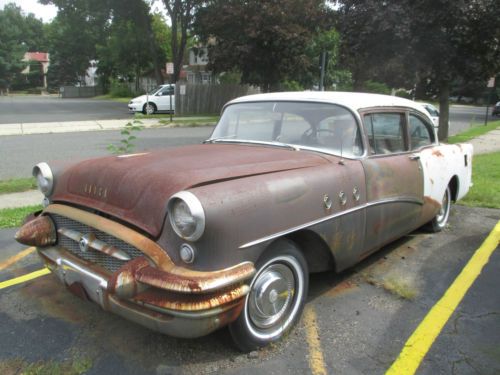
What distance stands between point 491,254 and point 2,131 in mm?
15418

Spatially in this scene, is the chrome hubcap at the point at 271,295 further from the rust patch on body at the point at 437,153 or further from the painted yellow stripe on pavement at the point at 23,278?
the rust patch on body at the point at 437,153

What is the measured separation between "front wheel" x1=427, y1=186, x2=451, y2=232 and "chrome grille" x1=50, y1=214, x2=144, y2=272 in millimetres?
3813

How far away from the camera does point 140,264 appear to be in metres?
2.44

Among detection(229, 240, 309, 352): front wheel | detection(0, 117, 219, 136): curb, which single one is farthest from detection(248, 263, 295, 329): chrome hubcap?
detection(0, 117, 219, 136): curb

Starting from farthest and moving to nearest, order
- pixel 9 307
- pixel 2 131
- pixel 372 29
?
pixel 2 131 < pixel 372 29 < pixel 9 307

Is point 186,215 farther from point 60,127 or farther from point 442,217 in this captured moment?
point 60,127

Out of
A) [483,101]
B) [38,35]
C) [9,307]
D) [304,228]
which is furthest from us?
[38,35]

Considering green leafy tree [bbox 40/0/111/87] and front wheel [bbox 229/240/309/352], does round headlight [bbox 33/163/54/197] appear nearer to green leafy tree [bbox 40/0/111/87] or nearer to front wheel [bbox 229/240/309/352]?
front wheel [bbox 229/240/309/352]

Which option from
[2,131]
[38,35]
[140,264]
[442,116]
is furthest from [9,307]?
[38,35]

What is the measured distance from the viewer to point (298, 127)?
3826mm

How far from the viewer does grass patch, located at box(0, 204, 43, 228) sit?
5303 mm

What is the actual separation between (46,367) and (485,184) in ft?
24.7

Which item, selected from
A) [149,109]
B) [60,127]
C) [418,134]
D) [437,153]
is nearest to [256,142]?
[418,134]

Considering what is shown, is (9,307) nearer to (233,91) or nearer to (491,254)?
(491,254)
